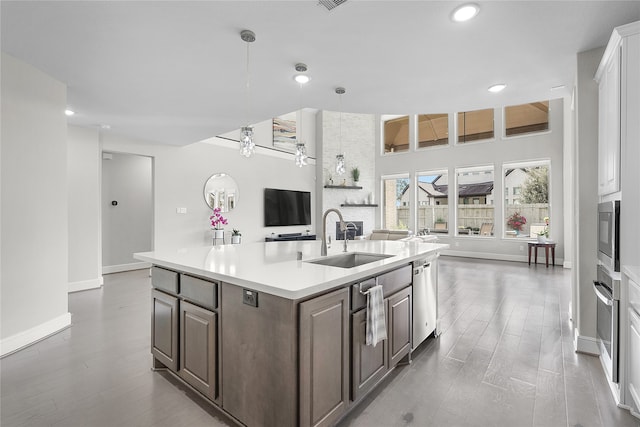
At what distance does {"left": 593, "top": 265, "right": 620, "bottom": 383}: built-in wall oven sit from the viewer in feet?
6.19

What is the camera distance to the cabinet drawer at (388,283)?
1.76 meters

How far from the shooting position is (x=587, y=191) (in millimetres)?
2514

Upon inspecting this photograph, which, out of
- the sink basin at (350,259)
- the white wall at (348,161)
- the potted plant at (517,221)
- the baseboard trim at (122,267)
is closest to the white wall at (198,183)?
the baseboard trim at (122,267)

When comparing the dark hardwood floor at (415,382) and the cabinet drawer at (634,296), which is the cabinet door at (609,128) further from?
the dark hardwood floor at (415,382)

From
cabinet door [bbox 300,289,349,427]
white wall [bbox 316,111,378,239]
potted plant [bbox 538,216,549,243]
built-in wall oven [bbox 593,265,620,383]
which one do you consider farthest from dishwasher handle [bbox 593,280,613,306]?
white wall [bbox 316,111,378,239]

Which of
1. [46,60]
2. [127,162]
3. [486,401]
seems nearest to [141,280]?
[127,162]

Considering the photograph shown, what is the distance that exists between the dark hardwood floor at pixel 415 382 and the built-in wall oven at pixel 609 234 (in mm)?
849

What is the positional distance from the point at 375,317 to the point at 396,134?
27.4 feet

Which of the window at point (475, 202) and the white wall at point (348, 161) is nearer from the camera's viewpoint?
the window at point (475, 202)

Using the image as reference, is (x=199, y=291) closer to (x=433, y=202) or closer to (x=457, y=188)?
(x=457, y=188)

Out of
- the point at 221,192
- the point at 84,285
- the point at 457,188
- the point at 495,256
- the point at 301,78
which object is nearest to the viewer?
the point at 301,78

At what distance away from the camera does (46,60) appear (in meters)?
2.65

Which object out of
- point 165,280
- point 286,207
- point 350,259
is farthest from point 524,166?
point 165,280

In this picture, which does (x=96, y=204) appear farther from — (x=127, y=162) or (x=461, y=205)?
(x=461, y=205)
